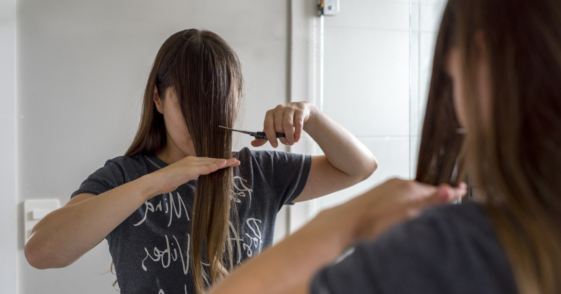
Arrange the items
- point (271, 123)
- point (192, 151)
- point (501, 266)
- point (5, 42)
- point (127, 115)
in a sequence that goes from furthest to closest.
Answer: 1. point (127, 115)
2. point (5, 42)
3. point (192, 151)
4. point (271, 123)
5. point (501, 266)

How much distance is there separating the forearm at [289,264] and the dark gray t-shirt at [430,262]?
0.03 meters

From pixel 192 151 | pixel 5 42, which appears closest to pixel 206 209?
pixel 192 151

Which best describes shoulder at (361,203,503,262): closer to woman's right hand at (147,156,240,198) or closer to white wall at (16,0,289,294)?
woman's right hand at (147,156,240,198)

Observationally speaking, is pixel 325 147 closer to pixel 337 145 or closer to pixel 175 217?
pixel 337 145

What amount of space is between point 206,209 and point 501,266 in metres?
0.65

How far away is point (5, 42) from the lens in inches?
A: 40.0

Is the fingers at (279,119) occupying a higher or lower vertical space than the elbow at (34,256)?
higher

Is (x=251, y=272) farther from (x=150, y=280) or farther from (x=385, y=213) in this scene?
(x=150, y=280)

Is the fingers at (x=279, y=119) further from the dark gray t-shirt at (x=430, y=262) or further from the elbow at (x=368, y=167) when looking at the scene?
the dark gray t-shirt at (x=430, y=262)

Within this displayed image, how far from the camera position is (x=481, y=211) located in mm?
280

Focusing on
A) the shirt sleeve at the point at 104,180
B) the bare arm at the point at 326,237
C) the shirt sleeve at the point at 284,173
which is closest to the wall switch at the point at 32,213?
the shirt sleeve at the point at 104,180

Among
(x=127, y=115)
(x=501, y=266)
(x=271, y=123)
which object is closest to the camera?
(x=501, y=266)

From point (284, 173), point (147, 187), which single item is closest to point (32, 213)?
point (147, 187)

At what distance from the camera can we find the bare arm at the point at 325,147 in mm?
775
